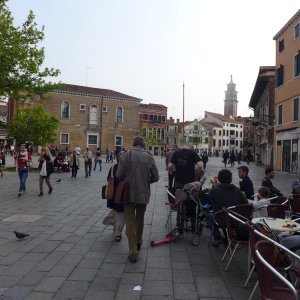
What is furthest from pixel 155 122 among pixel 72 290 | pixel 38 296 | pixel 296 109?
pixel 38 296

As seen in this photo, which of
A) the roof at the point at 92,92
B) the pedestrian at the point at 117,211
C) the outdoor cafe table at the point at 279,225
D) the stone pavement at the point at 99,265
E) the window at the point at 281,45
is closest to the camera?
the stone pavement at the point at 99,265

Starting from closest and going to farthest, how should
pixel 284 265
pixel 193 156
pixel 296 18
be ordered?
pixel 284 265 → pixel 193 156 → pixel 296 18

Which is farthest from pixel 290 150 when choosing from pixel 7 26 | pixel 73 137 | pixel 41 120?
pixel 73 137

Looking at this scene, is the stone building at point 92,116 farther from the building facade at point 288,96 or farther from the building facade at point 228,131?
the building facade at point 228,131

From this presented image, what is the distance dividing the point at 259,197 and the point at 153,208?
4.65m

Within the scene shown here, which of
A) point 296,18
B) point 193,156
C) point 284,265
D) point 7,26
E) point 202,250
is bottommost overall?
point 202,250

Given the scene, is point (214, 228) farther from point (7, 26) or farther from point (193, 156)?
point (7, 26)

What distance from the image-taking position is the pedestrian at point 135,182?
5.90 meters

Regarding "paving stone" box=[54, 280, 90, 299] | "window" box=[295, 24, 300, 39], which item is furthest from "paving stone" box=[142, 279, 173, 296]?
"window" box=[295, 24, 300, 39]

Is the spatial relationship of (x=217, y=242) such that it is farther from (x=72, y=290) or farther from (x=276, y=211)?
(x=72, y=290)

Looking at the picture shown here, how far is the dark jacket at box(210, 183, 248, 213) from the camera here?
6.34 m

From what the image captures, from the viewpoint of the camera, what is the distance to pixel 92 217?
31.1ft

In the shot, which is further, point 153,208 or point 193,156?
point 153,208

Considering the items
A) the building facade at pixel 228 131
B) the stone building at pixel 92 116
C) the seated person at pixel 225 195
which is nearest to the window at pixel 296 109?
the seated person at pixel 225 195
